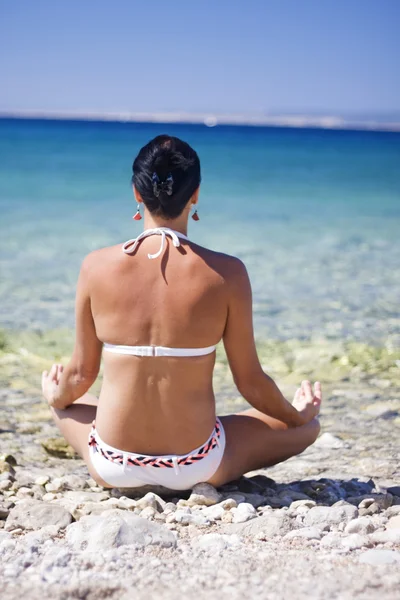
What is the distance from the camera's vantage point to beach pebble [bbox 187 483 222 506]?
3.17 meters

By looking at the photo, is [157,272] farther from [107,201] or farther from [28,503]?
[107,201]

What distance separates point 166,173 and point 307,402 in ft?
4.25

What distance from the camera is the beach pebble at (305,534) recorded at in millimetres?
2738

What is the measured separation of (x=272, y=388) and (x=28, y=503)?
1.08 metres

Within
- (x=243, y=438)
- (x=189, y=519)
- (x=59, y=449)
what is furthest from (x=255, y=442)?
(x=59, y=449)

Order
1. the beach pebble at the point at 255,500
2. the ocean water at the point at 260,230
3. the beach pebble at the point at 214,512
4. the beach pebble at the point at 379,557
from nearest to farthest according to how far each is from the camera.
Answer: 1. the beach pebble at the point at 379,557
2. the beach pebble at the point at 214,512
3. the beach pebble at the point at 255,500
4. the ocean water at the point at 260,230

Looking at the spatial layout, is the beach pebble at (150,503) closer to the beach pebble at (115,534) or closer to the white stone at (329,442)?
the beach pebble at (115,534)

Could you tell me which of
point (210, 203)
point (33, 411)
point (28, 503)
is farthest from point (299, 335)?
point (210, 203)

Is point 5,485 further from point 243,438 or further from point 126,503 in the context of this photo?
point 243,438

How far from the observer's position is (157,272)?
10.0ft

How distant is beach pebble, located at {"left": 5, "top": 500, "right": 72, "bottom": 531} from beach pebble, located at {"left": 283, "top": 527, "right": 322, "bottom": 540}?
0.79 m

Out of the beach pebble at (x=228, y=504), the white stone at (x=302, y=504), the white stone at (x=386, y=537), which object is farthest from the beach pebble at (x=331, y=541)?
→ the beach pebble at (x=228, y=504)

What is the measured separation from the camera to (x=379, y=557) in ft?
7.86

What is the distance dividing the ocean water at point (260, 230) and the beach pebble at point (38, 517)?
445 centimetres
